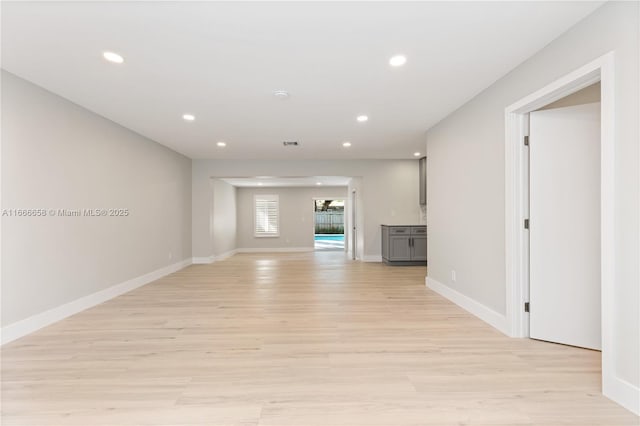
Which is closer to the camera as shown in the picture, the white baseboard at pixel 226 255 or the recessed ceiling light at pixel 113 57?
the recessed ceiling light at pixel 113 57

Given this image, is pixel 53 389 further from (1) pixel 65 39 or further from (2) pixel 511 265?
(2) pixel 511 265

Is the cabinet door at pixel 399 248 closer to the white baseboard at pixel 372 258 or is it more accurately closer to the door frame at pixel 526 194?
the white baseboard at pixel 372 258

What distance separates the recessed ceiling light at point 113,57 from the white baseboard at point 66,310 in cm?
246

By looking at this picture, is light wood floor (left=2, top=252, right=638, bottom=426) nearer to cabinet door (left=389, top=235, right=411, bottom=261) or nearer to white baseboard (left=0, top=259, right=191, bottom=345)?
white baseboard (left=0, top=259, right=191, bottom=345)

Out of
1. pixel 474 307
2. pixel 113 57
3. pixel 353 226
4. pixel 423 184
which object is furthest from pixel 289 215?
pixel 113 57

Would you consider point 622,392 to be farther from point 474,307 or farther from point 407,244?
point 407,244

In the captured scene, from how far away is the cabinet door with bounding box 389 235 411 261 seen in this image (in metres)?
7.04

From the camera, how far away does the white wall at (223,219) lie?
8242 millimetres

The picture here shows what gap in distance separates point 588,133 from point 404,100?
1732 mm

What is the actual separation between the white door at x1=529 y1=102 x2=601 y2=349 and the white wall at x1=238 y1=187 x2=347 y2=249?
27.6 ft

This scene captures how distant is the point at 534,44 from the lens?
2.48m

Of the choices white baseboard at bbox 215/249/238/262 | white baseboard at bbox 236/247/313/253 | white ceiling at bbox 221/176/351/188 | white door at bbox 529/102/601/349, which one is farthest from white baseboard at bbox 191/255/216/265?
white door at bbox 529/102/601/349

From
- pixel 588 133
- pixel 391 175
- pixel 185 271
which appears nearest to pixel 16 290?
pixel 185 271

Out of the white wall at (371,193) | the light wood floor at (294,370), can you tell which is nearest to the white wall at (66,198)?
the light wood floor at (294,370)
